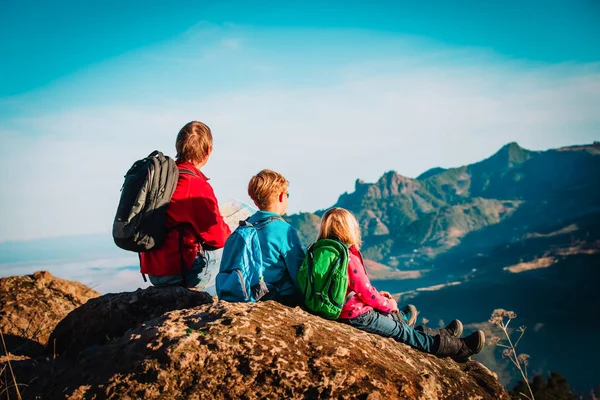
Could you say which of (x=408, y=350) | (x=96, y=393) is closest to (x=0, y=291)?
(x=96, y=393)

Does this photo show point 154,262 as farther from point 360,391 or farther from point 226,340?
point 360,391

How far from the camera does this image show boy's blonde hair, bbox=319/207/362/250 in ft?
19.3

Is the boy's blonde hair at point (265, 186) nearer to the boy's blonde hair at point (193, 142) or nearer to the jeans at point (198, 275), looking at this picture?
the boy's blonde hair at point (193, 142)

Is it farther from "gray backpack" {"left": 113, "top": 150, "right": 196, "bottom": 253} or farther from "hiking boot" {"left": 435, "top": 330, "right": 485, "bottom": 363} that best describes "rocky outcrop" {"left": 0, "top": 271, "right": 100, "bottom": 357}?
"hiking boot" {"left": 435, "top": 330, "right": 485, "bottom": 363}

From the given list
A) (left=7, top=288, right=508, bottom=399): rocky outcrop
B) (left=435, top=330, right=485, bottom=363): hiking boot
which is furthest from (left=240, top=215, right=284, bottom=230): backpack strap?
(left=435, top=330, right=485, bottom=363): hiking boot

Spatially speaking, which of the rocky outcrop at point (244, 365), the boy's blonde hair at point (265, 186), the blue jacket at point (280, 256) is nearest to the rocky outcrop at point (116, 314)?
the rocky outcrop at point (244, 365)

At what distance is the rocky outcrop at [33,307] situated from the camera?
23.7 feet

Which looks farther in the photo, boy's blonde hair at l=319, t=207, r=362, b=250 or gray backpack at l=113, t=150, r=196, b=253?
boy's blonde hair at l=319, t=207, r=362, b=250

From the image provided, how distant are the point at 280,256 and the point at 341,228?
895 millimetres

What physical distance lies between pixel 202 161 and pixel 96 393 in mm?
3511

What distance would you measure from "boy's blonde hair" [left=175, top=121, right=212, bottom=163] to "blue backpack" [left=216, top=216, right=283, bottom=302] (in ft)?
4.74

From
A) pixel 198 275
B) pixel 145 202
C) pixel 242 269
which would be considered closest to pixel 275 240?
pixel 242 269

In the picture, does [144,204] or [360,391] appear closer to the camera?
[360,391]

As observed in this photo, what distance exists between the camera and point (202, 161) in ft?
21.3
